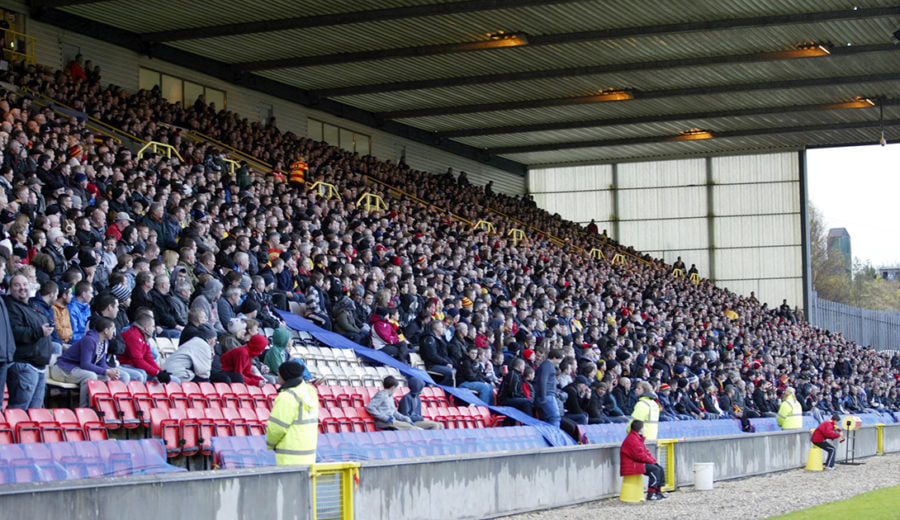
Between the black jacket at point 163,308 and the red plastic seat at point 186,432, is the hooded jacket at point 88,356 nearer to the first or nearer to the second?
the red plastic seat at point 186,432

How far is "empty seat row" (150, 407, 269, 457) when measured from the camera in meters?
11.0

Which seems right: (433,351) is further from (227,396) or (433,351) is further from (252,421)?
(252,421)

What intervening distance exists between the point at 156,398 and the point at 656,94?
89.6 ft

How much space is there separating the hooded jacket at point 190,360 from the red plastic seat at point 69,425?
2.02 metres

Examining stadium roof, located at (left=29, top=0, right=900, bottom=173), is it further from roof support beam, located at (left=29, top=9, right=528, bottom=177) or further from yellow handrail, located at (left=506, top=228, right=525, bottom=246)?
yellow handrail, located at (left=506, top=228, right=525, bottom=246)

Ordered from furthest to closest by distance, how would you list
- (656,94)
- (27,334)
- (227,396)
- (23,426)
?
(656,94), (227,396), (27,334), (23,426)

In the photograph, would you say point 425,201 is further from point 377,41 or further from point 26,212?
point 26,212

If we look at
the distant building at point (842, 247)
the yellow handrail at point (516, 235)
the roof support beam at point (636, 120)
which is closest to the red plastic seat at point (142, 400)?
the yellow handrail at point (516, 235)

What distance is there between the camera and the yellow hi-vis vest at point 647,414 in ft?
54.4

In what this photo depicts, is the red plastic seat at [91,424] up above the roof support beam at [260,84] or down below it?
below

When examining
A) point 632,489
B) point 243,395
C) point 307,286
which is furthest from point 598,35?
point 243,395

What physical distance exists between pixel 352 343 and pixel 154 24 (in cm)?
1385

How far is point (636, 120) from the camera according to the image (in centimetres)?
3988

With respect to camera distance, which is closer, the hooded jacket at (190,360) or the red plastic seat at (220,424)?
the red plastic seat at (220,424)
